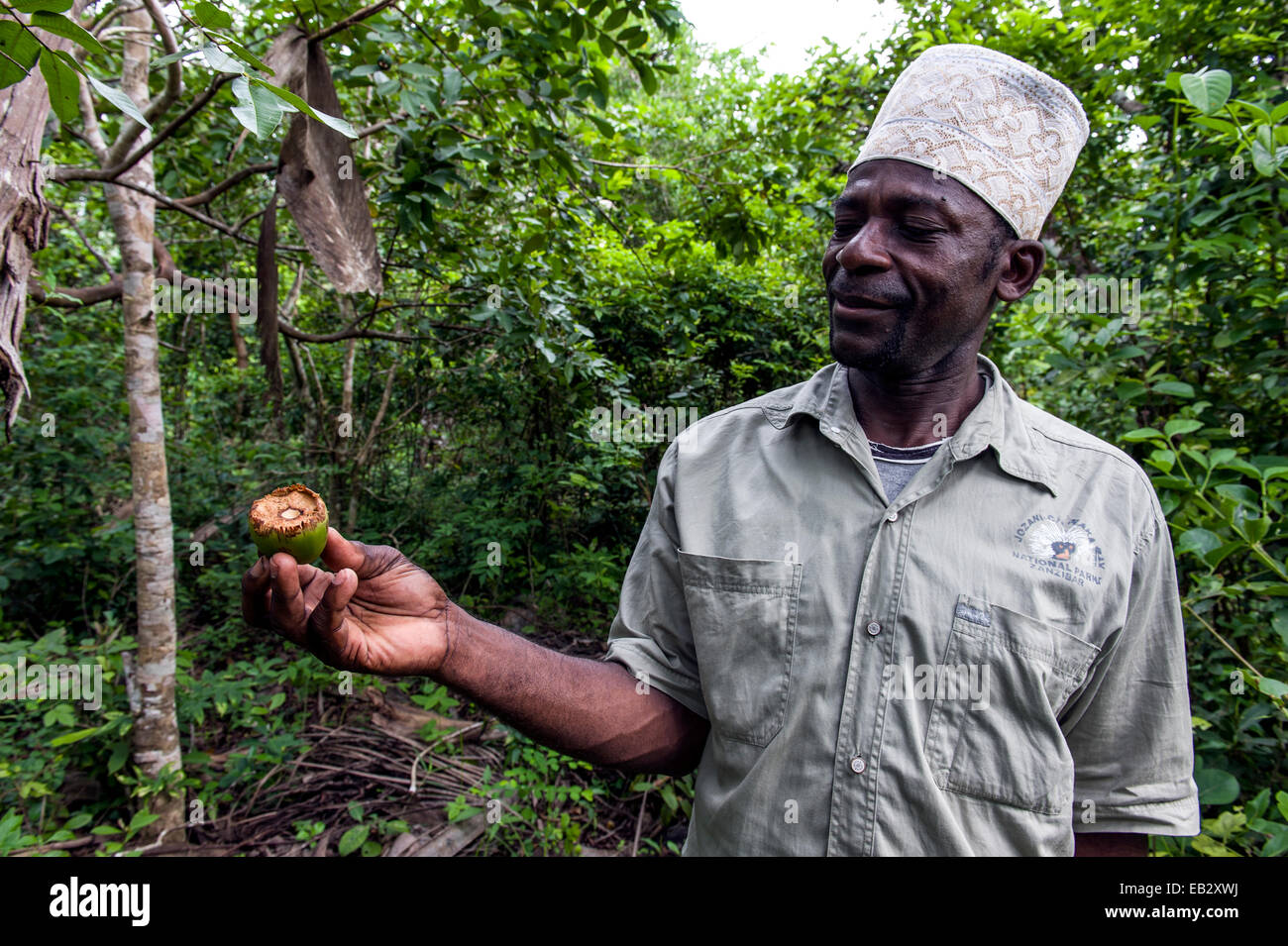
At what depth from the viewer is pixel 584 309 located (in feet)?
16.7

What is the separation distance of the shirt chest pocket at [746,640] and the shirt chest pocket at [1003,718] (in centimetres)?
26

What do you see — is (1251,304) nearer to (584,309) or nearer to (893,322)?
(893,322)

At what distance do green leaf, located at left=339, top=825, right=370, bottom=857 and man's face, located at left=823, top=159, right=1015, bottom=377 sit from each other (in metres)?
2.65

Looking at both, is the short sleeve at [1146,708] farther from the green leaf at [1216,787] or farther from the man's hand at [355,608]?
the man's hand at [355,608]

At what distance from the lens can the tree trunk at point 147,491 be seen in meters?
2.85

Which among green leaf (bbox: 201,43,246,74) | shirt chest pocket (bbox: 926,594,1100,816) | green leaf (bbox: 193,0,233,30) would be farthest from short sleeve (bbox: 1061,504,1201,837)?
green leaf (bbox: 193,0,233,30)

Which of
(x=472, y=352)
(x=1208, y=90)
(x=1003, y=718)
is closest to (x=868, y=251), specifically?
(x=1003, y=718)

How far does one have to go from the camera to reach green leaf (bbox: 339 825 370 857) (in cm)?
285

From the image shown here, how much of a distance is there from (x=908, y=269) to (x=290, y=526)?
118 cm

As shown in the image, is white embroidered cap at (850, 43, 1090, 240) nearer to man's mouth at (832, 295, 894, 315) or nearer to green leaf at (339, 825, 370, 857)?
man's mouth at (832, 295, 894, 315)

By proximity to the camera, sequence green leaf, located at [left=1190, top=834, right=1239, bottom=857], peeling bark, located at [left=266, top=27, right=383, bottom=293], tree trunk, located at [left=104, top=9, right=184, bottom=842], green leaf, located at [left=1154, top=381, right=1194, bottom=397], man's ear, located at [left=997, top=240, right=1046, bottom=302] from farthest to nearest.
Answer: tree trunk, located at [left=104, top=9, right=184, bottom=842], peeling bark, located at [left=266, top=27, right=383, bottom=293], green leaf, located at [left=1154, top=381, right=1194, bottom=397], green leaf, located at [left=1190, top=834, right=1239, bottom=857], man's ear, located at [left=997, top=240, right=1046, bottom=302]

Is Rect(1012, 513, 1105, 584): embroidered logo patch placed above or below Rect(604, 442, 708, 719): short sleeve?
above
